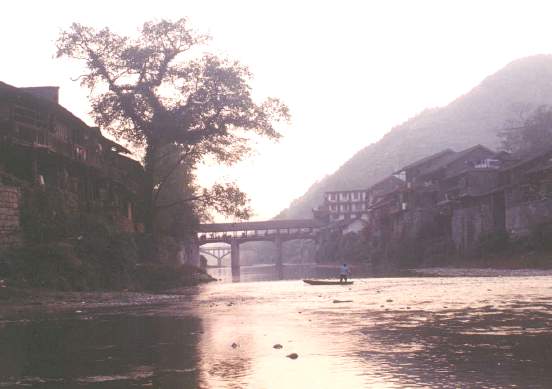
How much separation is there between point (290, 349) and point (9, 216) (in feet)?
83.5

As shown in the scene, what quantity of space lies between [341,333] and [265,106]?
38.8 metres

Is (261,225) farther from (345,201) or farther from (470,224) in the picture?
(470,224)

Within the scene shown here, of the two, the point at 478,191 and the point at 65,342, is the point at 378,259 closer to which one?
the point at 478,191

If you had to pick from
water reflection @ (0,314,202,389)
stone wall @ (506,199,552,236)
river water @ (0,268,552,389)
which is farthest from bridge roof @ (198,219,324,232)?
water reflection @ (0,314,202,389)

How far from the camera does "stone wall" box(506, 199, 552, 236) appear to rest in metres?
64.1

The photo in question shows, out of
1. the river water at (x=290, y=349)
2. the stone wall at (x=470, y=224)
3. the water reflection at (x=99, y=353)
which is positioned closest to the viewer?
the river water at (x=290, y=349)

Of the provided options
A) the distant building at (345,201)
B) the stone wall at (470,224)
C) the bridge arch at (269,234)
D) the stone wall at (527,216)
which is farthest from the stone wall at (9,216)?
the distant building at (345,201)

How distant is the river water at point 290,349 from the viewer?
34.0 feet

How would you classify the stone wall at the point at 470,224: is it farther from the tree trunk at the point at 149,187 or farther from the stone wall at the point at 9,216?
the stone wall at the point at 9,216

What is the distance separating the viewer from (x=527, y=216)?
6675 centimetres

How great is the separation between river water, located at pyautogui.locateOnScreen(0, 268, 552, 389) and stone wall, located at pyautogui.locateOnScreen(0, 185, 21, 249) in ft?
40.8

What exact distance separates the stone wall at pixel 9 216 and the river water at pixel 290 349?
12436 millimetres

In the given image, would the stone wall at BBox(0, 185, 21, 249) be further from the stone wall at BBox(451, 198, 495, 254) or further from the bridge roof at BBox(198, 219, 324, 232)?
the bridge roof at BBox(198, 219, 324, 232)

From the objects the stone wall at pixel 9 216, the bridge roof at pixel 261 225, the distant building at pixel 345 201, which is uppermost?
the distant building at pixel 345 201
